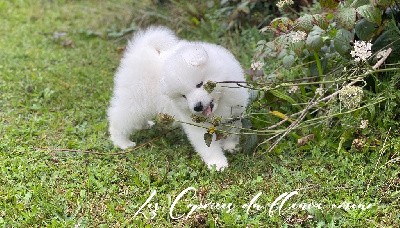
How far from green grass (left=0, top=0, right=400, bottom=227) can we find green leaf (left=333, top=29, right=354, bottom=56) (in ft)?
1.89

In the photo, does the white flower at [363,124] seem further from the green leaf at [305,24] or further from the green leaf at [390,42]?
the green leaf at [305,24]

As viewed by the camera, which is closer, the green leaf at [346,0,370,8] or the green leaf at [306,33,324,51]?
the green leaf at [346,0,370,8]

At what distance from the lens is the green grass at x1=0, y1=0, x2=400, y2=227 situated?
3033 mm

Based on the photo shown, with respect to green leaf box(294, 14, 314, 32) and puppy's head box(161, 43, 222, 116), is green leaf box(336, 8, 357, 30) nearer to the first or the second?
green leaf box(294, 14, 314, 32)

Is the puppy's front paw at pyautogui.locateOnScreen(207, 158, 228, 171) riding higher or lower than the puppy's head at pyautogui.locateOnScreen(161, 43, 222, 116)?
lower

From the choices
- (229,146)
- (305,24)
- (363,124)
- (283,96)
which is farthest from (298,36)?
(229,146)

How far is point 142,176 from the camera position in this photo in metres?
3.52

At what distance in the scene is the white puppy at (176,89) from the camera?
3309 millimetres

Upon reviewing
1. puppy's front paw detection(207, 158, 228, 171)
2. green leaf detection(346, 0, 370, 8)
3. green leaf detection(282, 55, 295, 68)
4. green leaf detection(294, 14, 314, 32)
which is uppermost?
green leaf detection(346, 0, 370, 8)

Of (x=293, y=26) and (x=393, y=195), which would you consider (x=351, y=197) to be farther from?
(x=293, y=26)

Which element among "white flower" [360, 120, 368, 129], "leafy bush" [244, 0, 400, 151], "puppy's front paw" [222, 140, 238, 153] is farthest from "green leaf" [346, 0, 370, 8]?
"puppy's front paw" [222, 140, 238, 153]

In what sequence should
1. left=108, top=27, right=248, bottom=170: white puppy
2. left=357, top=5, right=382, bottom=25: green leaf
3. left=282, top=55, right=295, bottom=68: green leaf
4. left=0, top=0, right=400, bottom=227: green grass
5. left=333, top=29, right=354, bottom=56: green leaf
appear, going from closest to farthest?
1. left=0, top=0, right=400, bottom=227: green grass
2. left=357, top=5, right=382, bottom=25: green leaf
3. left=108, top=27, right=248, bottom=170: white puppy
4. left=333, top=29, right=354, bottom=56: green leaf
5. left=282, top=55, right=295, bottom=68: green leaf

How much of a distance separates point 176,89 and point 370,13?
114 centimetres

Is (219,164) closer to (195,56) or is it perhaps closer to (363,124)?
(195,56)
